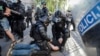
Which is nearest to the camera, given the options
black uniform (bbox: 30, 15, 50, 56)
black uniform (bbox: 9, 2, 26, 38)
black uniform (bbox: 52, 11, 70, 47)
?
black uniform (bbox: 30, 15, 50, 56)

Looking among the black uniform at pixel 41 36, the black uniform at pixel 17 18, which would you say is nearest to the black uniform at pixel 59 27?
the black uniform at pixel 41 36

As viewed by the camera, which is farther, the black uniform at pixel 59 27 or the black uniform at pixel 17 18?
the black uniform at pixel 17 18

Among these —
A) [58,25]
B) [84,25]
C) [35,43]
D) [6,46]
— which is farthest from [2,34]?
[84,25]

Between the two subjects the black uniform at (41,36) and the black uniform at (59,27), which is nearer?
the black uniform at (41,36)

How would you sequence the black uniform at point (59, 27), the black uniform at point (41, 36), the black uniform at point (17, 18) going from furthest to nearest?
the black uniform at point (17, 18), the black uniform at point (59, 27), the black uniform at point (41, 36)

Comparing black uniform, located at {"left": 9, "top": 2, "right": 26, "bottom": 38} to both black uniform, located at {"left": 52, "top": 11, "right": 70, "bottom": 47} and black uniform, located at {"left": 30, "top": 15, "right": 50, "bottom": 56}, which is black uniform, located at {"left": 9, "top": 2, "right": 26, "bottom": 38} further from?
black uniform, located at {"left": 30, "top": 15, "right": 50, "bottom": 56}

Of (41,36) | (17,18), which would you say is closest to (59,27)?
(17,18)

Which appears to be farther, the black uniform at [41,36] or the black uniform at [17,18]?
the black uniform at [17,18]

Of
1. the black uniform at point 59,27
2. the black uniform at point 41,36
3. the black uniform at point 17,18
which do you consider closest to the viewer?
the black uniform at point 41,36

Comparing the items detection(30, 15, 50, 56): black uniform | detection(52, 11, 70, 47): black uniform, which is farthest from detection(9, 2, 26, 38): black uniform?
detection(30, 15, 50, 56): black uniform

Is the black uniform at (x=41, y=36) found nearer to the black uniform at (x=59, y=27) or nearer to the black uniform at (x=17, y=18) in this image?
the black uniform at (x=59, y=27)

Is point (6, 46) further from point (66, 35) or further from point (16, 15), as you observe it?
point (66, 35)

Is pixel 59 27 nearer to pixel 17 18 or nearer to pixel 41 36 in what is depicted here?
pixel 17 18

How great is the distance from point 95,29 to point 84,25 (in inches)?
6.2
